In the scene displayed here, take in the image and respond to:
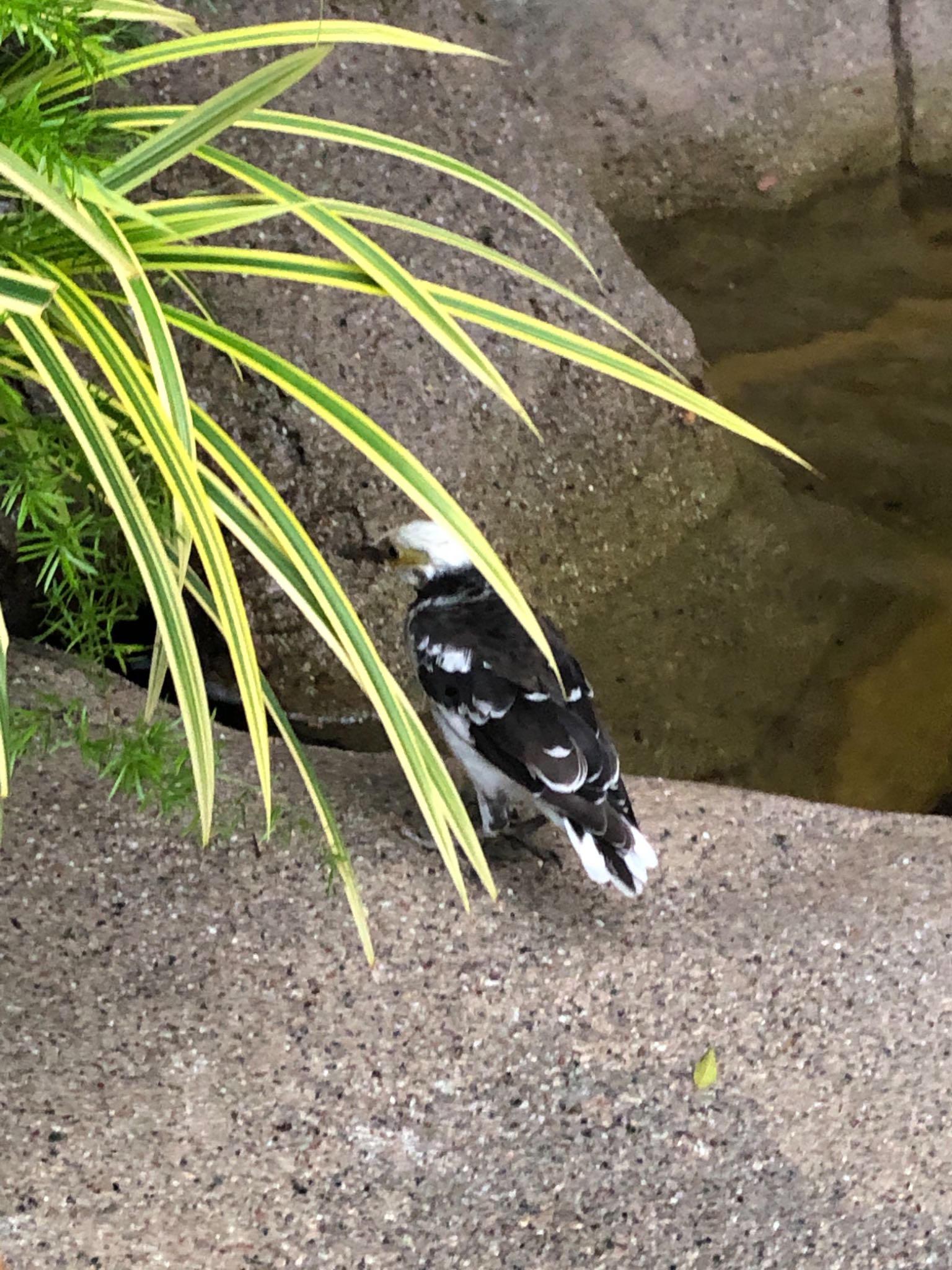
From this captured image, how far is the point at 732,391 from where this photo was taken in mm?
3102

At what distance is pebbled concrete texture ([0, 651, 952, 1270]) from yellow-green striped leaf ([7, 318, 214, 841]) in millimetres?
304

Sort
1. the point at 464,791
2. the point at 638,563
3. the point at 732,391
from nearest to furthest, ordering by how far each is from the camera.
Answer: the point at 464,791 < the point at 638,563 < the point at 732,391

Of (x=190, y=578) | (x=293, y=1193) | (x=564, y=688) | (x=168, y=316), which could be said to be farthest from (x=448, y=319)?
(x=293, y=1193)

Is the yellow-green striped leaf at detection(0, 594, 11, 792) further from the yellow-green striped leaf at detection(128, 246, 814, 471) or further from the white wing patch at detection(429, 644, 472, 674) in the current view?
the white wing patch at detection(429, 644, 472, 674)

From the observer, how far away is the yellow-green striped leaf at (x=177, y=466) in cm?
119

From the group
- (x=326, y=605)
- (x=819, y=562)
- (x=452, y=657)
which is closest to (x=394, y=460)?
(x=326, y=605)

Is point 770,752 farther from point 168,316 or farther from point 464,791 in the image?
point 168,316

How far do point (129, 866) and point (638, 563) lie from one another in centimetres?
157

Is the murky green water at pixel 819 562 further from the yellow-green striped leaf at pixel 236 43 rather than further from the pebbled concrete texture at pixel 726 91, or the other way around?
the yellow-green striped leaf at pixel 236 43

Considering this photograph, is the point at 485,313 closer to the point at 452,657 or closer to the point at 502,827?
the point at 452,657

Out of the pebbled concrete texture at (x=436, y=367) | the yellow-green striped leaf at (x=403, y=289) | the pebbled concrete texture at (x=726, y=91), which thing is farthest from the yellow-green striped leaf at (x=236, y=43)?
the pebbled concrete texture at (x=726, y=91)

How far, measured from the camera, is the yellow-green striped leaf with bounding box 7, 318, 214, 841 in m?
1.19

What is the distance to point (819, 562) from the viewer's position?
2.68 meters

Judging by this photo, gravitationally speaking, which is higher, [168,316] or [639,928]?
[168,316]
